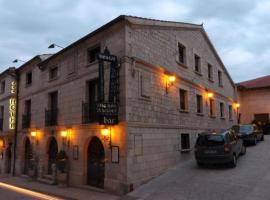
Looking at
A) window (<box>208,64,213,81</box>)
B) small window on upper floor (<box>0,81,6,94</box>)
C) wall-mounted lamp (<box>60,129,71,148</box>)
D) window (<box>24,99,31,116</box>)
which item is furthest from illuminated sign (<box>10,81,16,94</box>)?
window (<box>208,64,213,81</box>)

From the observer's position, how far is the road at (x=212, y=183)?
10297mm

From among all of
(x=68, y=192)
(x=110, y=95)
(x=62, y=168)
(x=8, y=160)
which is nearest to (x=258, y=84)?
(x=110, y=95)

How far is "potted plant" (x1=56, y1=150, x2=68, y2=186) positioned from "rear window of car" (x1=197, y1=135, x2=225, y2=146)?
690 centimetres

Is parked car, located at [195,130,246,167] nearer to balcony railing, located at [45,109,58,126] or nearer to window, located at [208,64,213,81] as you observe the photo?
balcony railing, located at [45,109,58,126]

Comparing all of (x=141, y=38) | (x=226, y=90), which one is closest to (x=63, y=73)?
(x=141, y=38)

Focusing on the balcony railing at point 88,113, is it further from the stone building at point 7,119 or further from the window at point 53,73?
the stone building at point 7,119

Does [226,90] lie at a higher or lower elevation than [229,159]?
higher

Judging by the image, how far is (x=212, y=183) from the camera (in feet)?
37.9

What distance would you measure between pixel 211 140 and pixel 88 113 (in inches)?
236

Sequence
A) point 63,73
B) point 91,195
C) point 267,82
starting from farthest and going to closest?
point 267,82 < point 63,73 < point 91,195

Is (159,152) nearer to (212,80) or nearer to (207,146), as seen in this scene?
(207,146)

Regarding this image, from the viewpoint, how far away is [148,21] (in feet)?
46.0

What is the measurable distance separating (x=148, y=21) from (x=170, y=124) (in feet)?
17.5

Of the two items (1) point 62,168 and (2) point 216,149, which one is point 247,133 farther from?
(1) point 62,168
